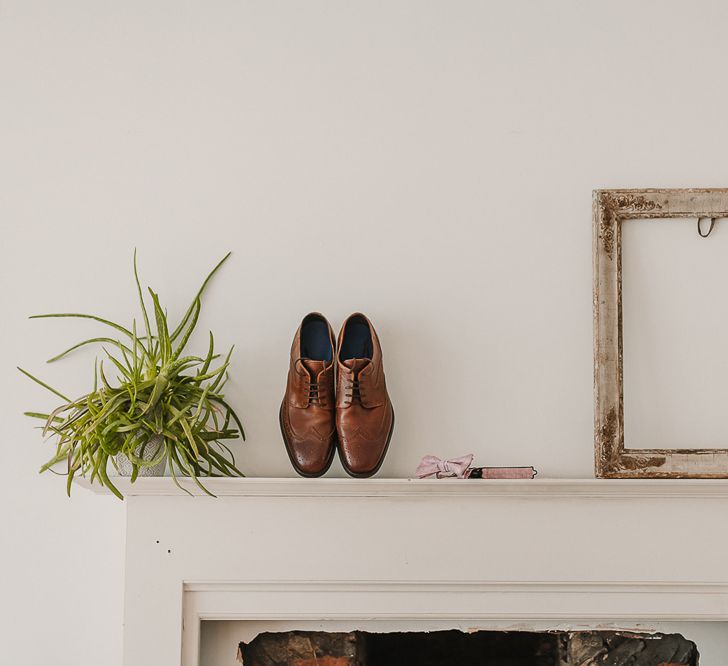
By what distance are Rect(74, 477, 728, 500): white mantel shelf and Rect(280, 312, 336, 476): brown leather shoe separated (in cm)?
6

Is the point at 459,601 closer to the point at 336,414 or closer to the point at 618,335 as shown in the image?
the point at 336,414

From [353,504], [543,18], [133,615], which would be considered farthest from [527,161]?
[133,615]

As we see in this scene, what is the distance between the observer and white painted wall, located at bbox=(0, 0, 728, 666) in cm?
176

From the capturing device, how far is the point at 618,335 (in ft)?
5.69

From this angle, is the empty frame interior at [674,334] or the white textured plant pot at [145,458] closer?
the white textured plant pot at [145,458]

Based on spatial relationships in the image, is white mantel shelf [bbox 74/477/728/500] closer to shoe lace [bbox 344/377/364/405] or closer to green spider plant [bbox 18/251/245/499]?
green spider plant [bbox 18/251/245/499]

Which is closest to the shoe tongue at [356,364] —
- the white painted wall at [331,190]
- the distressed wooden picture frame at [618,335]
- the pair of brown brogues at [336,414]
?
the pair of brown brogues at [336,414]

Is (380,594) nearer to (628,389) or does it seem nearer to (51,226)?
(628,389)

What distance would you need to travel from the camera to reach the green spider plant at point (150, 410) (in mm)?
1548

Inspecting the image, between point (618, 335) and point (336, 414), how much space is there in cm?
57

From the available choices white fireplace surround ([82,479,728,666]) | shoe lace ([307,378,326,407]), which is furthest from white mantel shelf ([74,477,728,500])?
shoe lace ([307,378,326,407])

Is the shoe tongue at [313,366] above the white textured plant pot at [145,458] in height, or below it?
above

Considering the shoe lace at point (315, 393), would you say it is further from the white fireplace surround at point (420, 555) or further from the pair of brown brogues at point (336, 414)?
the white fireplace surround at point (420, 555)

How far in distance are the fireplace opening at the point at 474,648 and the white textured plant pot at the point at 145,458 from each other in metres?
0.38
